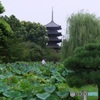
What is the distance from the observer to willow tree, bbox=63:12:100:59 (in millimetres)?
18312

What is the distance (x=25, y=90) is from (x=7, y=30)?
12.0 m

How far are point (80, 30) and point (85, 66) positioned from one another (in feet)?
42.1

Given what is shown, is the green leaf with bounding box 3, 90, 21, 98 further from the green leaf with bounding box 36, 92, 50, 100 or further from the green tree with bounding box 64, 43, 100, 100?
the green tree with bounding box 64, 43, 100, 100

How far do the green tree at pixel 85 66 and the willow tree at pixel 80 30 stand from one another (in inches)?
483

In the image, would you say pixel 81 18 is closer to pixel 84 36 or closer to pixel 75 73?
pixel 84 36

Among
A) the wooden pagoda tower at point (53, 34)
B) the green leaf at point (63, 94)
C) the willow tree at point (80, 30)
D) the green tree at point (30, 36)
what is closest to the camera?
the green leaf at point (63, 94)

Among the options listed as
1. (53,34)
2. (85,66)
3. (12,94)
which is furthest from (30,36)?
(12,94)

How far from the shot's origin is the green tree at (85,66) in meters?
5.52

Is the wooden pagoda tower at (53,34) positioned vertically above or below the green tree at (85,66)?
above

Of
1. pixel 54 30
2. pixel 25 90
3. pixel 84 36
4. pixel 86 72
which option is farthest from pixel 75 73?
pixel 54 30

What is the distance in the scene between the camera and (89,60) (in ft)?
18.3

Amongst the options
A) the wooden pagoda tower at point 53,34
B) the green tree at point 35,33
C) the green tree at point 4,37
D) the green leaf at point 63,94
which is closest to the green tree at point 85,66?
the green leaf at point 63,94

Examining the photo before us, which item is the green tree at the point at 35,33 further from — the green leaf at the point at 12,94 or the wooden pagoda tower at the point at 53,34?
the green leaf at the point at 12,94

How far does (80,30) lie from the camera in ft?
60.2
